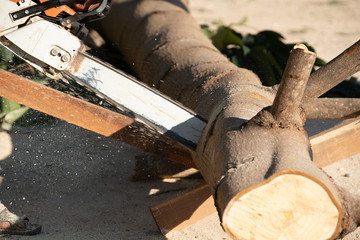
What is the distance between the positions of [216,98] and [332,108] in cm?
59

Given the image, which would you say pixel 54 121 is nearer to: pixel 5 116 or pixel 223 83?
pixel 5 116

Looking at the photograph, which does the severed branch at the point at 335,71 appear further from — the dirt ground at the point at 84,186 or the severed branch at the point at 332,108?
the dirt ground at the point at 84,186

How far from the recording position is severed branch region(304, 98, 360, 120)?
2.24m

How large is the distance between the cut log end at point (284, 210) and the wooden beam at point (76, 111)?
0.77m

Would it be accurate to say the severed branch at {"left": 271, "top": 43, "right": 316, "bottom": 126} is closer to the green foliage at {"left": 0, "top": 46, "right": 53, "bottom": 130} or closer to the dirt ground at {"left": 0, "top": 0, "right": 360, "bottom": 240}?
the dirt ground at {"left": 0, "top": 0, "right": 360, "bottom": 240}

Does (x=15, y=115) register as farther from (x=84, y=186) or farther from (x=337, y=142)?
(x=337, y=142)

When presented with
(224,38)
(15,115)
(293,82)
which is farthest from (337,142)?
(15,115)

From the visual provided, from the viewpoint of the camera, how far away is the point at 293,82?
6.31 ft

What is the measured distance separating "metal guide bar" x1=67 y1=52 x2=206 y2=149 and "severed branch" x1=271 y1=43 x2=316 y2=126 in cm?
60

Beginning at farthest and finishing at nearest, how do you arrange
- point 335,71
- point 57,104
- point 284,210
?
point 57,104 < point 335,71 < point 284,210

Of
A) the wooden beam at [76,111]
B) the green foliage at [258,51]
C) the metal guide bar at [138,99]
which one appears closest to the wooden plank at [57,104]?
the wooden beam at [76,111]

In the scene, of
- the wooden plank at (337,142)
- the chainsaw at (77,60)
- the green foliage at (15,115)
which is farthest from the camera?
the green foliage at (15,115)

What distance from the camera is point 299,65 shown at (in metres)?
1.90

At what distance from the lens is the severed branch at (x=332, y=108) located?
7.34 ft
